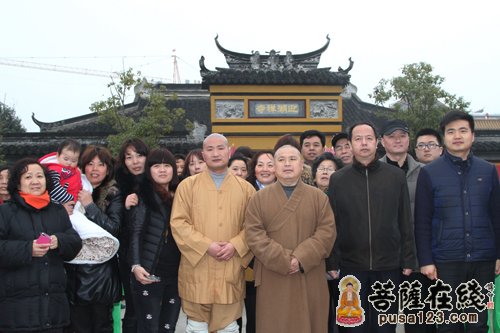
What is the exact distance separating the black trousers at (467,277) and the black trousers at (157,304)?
224 cm

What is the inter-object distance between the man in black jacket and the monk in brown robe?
24cm

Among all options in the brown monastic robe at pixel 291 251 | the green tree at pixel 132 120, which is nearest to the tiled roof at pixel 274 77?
the green tree at pixel 132 120

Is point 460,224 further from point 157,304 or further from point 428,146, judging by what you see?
point 157,304

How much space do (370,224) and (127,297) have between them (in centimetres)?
245

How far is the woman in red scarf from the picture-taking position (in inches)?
137

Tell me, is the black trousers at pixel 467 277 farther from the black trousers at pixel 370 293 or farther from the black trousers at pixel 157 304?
the black trousers at pixel 157 304

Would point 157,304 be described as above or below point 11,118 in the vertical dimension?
below

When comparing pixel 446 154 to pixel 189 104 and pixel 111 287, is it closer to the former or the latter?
pixel 111 287

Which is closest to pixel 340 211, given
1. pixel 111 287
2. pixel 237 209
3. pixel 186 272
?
pixel 237 209

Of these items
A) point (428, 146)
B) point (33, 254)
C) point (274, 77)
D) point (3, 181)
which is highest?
point (274, 77)

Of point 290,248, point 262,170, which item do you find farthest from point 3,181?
point 290,248

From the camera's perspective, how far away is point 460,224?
3818 millimetres

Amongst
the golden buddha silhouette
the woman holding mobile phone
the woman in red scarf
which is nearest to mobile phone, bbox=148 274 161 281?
the woman holding mobile phone

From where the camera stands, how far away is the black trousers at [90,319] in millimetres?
4055
